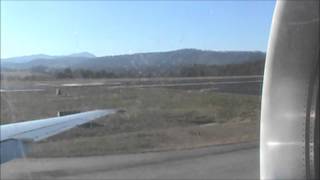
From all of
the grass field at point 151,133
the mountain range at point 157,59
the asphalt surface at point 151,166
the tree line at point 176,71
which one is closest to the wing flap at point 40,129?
the asphalt surface at point 151,166

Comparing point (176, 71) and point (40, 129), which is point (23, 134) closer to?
point (40, 129)

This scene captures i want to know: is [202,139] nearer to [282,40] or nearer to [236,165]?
[236,165]

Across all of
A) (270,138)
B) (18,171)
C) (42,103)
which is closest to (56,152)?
(18,171)

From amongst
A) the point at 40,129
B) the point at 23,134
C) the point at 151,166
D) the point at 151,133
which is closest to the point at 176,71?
the point at 151,133

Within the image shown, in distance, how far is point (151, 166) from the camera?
1186cm

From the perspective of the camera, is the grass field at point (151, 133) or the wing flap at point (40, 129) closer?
the wing flap at point (40, 129)

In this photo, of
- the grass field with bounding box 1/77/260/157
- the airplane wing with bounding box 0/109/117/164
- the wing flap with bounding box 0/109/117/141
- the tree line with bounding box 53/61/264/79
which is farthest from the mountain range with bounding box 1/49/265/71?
the airplane wing with bounding box 0/109/117/164

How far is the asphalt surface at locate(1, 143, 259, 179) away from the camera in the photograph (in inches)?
427

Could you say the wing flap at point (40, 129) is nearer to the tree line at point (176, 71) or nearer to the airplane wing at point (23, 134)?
the airplane wing at point (23, 134)

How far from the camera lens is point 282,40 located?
6.45 feet

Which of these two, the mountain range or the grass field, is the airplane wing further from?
the mountain range

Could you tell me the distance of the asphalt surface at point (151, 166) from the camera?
10844 millimetres

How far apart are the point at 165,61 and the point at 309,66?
17512 millimetres

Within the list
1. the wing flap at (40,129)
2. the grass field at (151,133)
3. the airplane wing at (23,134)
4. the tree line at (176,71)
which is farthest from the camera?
the tree line at (176,71)
